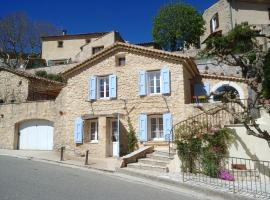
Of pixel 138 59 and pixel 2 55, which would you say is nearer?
pixel 138 59

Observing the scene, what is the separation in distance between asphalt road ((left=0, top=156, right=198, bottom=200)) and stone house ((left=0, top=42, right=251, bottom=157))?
4953 millimetres

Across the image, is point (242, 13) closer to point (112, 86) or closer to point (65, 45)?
point (112, 86)

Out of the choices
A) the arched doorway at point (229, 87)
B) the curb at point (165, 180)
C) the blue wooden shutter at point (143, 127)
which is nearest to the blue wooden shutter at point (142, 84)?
the blue wooden shutter at point (143, 127)

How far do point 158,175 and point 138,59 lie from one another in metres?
8.12

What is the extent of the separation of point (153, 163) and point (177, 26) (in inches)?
898

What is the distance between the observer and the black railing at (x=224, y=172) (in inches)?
411

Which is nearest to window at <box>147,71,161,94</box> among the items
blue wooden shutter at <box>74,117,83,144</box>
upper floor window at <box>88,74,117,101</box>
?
upper floor window at <box>88,74,117,101</box>

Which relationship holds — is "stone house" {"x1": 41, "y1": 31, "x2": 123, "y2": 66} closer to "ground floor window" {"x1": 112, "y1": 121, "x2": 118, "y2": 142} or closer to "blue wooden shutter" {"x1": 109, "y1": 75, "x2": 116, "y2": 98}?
"blue wooden shutter" {"x1": 109, "y1": 75, "x2": 116, "y2": 98}

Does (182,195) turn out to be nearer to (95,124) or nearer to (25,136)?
(95,124)

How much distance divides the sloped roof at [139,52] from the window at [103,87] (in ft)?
4.14

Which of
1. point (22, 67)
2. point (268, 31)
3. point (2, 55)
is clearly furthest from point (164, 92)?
point (2, 55)

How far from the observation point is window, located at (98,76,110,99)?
60.8 ft

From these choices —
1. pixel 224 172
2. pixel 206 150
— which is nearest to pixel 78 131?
pixel 206 150

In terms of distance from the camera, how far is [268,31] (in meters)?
28.9
